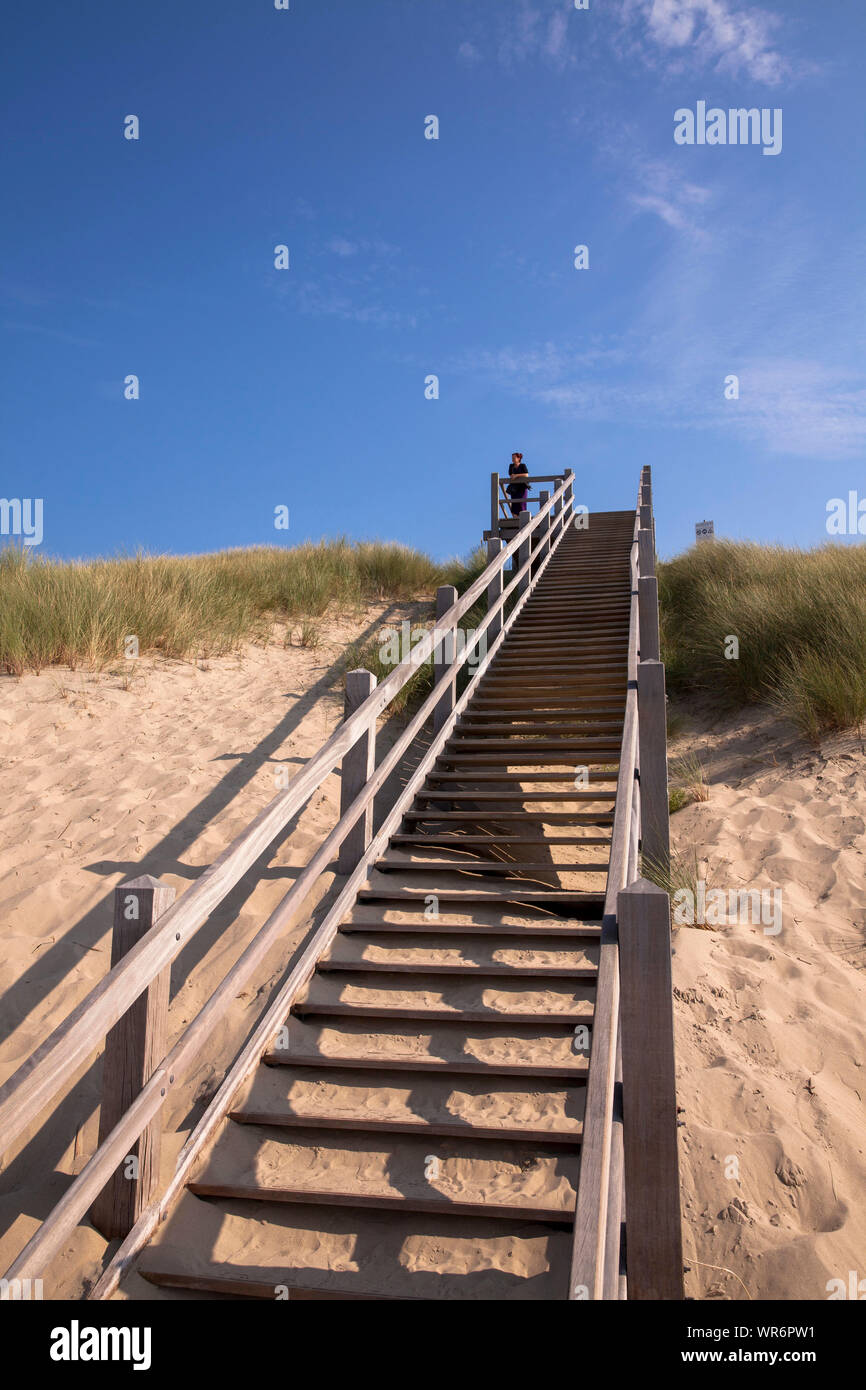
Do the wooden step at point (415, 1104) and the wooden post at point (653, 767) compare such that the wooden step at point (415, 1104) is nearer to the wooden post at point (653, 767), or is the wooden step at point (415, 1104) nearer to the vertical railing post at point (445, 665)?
the wooden post at point (653, 767)

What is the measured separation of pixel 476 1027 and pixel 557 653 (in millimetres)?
4851

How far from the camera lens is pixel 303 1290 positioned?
2439 millimetres

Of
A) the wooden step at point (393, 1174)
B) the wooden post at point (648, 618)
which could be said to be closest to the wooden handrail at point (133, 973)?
the wooden step at point (393, 1174)

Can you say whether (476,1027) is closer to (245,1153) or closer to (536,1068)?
(536,1068)

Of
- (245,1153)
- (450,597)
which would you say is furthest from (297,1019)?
(450,597)

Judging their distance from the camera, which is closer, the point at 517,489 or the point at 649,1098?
the point at 649,1098

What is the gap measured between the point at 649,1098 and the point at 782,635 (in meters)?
7.14

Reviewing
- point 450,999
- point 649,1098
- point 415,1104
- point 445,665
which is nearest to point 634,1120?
point 649,1098

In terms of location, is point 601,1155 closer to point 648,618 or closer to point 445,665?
point 445,665

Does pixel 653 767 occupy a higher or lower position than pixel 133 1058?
higher

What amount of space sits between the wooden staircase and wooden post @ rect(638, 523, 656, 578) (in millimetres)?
3982

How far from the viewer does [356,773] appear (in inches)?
185

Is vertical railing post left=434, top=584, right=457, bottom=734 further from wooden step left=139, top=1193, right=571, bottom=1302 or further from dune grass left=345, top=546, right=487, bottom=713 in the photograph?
wooden step left=139, top=1193, right=571, bottom=1302

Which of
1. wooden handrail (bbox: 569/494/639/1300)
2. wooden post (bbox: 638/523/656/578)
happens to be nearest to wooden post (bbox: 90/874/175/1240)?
wooden handrail (bbox: 569/494/639/1300)
